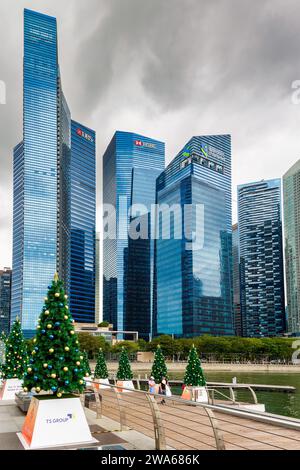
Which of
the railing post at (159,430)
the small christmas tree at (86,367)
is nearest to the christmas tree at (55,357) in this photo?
the small christmas tree at (86,367)

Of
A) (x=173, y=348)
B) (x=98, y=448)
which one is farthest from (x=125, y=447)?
(x=173, y=348)

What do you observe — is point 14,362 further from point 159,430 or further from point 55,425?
point 159,430

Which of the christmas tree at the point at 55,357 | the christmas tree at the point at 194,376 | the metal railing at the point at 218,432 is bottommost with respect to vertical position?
the christmas tree at the point at 194,376

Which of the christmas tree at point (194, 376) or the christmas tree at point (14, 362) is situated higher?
the christmas tree at point (14, 362)

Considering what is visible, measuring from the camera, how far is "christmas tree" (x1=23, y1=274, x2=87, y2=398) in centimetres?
1301

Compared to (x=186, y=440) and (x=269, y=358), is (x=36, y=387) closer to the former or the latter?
(x=186, y=440)

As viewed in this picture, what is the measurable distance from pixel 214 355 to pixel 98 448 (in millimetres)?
150705

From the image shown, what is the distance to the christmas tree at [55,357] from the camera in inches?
512

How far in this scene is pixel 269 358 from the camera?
529 ft

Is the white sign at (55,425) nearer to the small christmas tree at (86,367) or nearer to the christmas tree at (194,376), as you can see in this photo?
the small christmas tree at (86,367)

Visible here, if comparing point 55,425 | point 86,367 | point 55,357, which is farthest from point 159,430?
point 86,367

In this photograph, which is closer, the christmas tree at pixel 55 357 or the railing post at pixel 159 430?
the railing post at pixel 159 430

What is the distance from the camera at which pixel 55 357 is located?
43.5 feet
